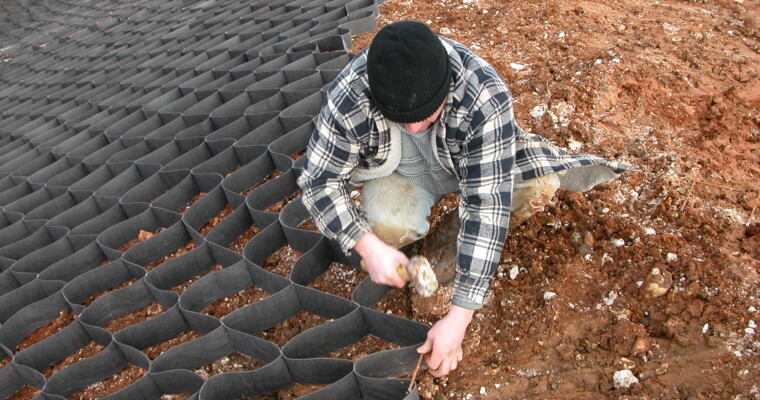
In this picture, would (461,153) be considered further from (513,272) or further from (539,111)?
(539,111)

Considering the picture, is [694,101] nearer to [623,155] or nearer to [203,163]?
[623,155]

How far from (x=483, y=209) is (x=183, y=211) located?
6.44 feet

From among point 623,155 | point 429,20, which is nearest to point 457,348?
point 623,155

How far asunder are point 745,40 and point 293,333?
3384mm

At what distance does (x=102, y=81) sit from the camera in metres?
4.68

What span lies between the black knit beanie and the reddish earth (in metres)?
0.96

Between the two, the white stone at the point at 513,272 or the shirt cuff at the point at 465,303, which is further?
the white stone at the point at 513,272

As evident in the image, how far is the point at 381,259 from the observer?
67.2 inches

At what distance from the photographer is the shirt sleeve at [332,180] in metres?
1.73

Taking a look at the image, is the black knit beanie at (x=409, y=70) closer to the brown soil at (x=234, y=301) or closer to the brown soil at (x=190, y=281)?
the brown soil at (x=234, y=301)

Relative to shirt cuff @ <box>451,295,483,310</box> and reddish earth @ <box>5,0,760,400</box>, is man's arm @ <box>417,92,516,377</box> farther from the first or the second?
reddish earth @ <box>5,0,760,400</box>

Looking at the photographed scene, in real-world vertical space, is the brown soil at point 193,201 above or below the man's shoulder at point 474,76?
below

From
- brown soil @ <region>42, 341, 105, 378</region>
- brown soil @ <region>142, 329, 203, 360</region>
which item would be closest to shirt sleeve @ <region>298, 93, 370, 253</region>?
brown soil @ <region>142, 329, 203, 360</region>

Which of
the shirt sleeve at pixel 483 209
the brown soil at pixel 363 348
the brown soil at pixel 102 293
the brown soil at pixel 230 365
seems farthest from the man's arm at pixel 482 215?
the brown soil at pixel 102 293
